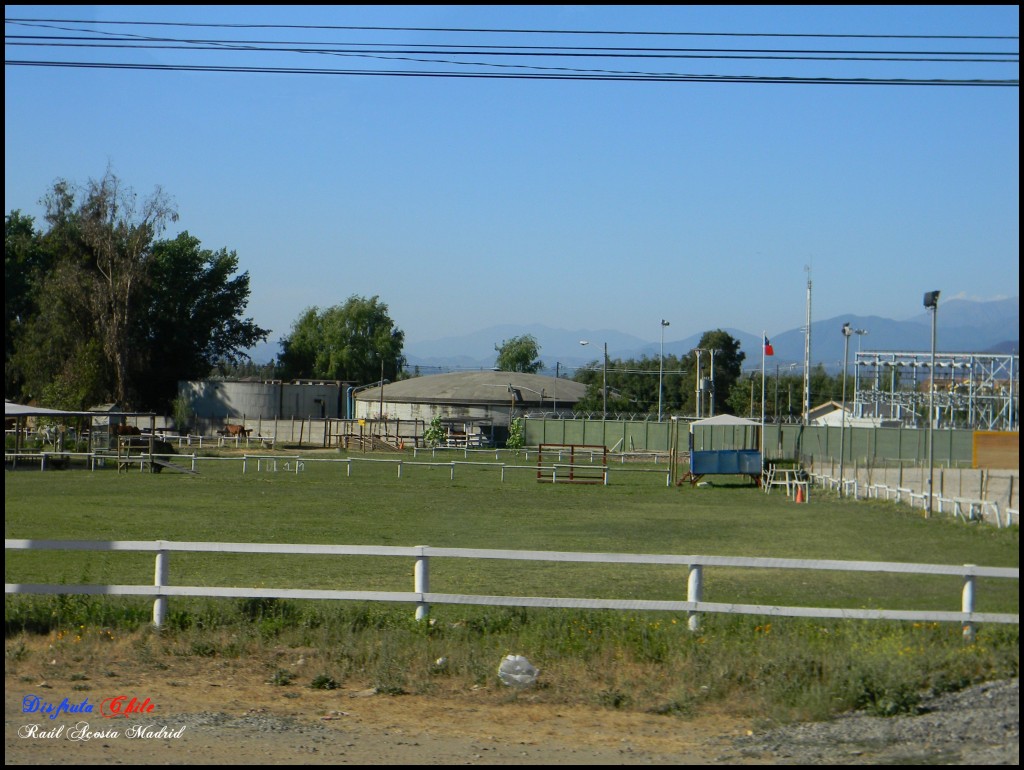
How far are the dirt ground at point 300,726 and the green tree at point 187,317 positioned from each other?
73106 millimetres

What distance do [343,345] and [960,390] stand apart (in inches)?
2907

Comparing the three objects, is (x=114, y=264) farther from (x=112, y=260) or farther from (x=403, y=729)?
(x=403, y=729)

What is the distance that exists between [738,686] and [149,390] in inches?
3212

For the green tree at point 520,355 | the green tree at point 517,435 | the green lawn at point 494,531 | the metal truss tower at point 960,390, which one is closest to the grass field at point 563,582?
the green lawn at point 494,531

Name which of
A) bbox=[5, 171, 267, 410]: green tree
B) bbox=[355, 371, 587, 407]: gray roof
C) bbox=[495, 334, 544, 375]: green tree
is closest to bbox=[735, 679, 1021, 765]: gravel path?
bbox=[5, 171, 267, 410]: green tree

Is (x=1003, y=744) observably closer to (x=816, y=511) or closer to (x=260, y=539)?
(x=260, y=539)

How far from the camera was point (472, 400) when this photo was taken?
90.2 meters

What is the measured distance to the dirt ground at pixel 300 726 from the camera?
7.18 meters

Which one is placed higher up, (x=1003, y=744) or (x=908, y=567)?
(x=908, y=567)

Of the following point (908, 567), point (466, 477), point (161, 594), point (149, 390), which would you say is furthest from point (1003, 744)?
point (149, 390)

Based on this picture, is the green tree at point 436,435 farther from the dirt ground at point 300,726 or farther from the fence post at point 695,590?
the dirt ground at point 300,726

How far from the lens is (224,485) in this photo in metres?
35.9

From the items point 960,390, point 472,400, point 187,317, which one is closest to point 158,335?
point 187,317

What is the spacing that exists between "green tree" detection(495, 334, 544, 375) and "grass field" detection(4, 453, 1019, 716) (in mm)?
104381
